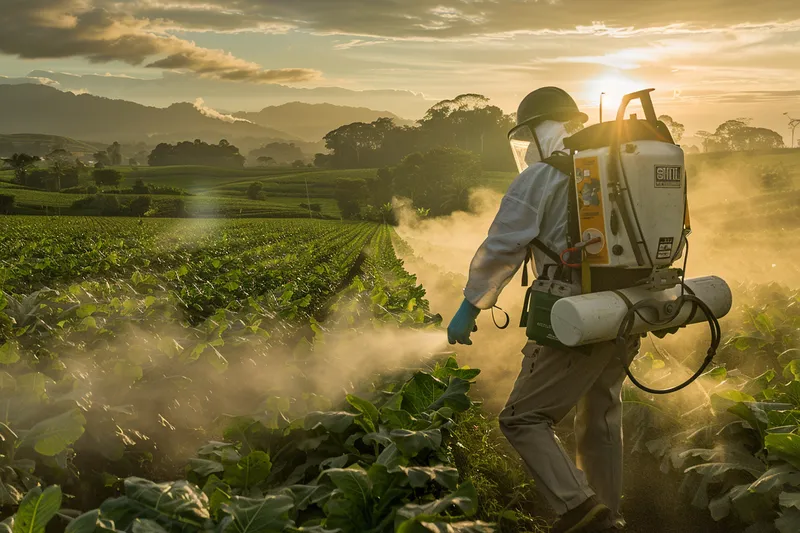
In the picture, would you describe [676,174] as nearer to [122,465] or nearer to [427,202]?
[122,465]

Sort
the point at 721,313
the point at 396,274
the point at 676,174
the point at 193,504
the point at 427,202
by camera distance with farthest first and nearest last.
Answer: the point at 427,202 → the point at 396,274 → the point at 721,313 → the point at 676,174 → the point at 193,504

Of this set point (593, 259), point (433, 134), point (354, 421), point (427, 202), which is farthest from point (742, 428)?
point (433, 134)

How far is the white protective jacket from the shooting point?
345cm

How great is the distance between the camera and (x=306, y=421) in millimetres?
3859

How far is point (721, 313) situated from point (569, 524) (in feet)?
4.42

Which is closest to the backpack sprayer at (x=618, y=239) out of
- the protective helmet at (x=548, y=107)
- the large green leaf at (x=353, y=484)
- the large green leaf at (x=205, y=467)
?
the protective helmet at (x=548, y=107)

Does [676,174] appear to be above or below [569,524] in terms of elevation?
above

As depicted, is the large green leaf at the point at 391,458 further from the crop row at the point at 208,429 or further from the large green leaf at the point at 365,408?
the large green leaf at the point at 365,408

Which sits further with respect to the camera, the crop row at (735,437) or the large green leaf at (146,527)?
the crop row at (735,437)

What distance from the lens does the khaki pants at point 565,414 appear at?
3451mm

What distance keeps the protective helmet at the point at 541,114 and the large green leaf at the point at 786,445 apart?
5.81 ft

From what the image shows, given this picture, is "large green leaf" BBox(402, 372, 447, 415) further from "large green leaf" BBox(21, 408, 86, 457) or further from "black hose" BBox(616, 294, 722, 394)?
"large green leaf" BBox(21, 408, 86, 457)

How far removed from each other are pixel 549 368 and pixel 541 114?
1.29 metres

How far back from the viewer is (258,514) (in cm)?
272
